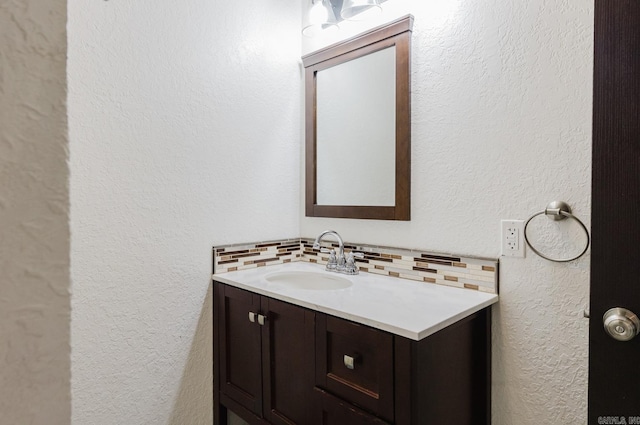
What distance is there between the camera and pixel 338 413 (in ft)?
3.64

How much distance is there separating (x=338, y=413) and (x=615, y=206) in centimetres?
89

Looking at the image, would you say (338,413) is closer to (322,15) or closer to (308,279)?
(308,279)

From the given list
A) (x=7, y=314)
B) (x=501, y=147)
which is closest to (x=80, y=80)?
(x=7, y=314)

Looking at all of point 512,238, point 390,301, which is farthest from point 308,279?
point 512,238

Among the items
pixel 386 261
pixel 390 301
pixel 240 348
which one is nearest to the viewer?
pixel 390 301

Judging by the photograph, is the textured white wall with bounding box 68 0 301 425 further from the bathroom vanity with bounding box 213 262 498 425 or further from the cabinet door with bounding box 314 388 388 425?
the cabinet door with bounding box 314 388 388 425

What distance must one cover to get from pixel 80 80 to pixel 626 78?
152 cm

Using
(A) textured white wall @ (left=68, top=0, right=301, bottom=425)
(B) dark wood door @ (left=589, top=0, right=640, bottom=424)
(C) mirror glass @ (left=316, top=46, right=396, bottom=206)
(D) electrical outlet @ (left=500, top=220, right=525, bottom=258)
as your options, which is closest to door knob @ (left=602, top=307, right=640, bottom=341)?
(B) dark wood door @ (left=589, top=0, right=640, bottom=424)

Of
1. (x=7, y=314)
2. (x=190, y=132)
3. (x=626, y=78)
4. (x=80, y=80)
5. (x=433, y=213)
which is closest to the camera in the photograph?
(x=7, y=314)

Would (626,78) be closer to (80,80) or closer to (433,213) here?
(433,213)

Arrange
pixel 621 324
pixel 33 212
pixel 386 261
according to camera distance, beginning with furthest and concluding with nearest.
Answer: pixel 386 261, pixel 621 324, pixel 33 212

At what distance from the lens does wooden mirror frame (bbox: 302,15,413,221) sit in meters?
1.52

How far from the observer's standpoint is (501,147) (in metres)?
1.29

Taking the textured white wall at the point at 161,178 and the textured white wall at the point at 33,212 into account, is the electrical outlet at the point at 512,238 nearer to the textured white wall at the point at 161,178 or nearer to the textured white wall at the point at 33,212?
the textured white wall at the point at 161,178
